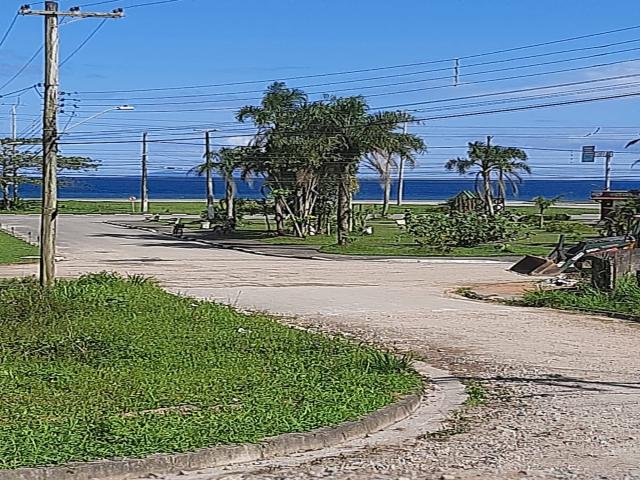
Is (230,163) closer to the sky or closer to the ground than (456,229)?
closer to the sky

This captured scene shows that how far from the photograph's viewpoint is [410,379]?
1151 centimetres

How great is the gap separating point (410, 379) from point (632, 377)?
282 cm

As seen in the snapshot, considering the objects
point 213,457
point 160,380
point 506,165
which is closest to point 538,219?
point 506,165

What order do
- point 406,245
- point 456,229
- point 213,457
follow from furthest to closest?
point 406,245
point 456,229
point 213,457

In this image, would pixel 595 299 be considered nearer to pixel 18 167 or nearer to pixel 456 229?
pixel 456 229

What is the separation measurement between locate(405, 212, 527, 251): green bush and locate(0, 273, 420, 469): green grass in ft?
93.5

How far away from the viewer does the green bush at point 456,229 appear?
44.8 m

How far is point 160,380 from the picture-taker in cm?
1062

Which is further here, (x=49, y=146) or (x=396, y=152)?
(x=396, y=152)

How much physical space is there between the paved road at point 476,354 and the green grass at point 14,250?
2.05 m

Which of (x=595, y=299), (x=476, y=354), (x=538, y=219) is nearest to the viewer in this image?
(x=476, y=354)

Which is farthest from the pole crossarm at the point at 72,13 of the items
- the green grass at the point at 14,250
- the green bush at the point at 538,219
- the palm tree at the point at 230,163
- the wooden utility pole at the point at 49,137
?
the green bush at the point at 538,219

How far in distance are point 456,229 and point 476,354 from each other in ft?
102

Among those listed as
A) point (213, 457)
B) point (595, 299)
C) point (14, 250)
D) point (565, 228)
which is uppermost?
point (213, 457)
